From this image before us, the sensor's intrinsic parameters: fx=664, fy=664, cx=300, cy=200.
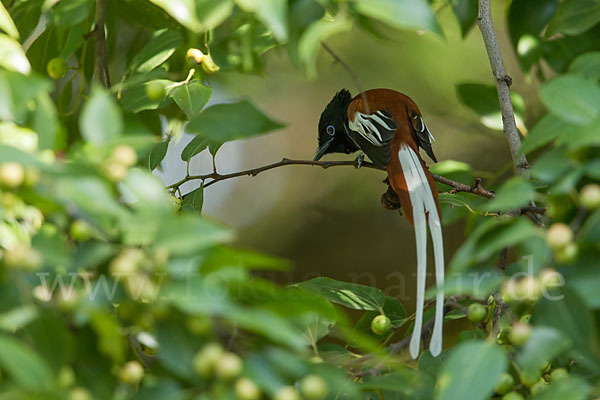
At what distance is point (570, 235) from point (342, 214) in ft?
7.69

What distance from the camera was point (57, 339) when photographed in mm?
664

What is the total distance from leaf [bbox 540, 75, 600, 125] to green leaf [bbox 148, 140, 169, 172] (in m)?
0.79

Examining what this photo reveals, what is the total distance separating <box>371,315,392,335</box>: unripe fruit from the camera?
1190 millimetres

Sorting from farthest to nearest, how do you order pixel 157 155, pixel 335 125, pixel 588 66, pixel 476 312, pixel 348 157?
pixel 348 157 < pixel 335 125 < pixel 157 155 < pixel 476 312 < pixel 588 66

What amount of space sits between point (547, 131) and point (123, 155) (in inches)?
19.1

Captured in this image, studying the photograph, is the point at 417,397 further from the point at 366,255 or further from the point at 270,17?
the point at 366,255

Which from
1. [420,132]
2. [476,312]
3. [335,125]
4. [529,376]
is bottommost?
[335,125]

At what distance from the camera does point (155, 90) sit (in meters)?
1.13

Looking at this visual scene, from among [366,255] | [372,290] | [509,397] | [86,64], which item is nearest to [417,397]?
[509,397]

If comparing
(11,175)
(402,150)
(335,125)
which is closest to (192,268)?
(11,175)

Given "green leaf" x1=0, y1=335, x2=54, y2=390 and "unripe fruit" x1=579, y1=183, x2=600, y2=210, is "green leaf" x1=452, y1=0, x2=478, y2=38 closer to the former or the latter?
"unripe fruit" x1=579, y1=183, x2=600, y2=210

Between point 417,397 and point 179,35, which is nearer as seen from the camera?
point 417,397

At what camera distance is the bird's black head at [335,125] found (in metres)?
2.36

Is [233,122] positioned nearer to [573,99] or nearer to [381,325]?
[573,99]
